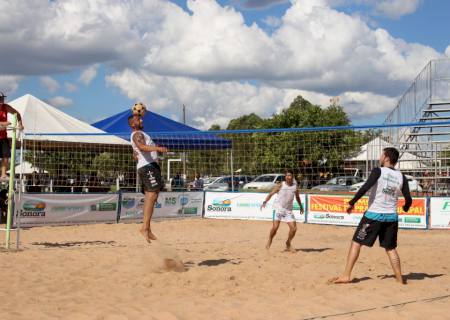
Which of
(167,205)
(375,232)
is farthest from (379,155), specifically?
(375,232)

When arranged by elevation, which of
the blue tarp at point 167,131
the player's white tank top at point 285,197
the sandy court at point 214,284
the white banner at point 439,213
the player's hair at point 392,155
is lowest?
the sandy court at point 214,284

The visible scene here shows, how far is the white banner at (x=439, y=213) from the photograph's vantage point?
14.1 metres

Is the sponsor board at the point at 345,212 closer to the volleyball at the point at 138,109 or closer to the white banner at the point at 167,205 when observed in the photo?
the white banner at the point at 167,205

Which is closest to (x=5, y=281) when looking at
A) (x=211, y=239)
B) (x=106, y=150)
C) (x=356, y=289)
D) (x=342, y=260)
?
(x=356, y=289)

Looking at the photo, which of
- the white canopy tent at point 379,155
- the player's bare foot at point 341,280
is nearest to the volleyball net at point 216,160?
the white canopy tent at point 379,155

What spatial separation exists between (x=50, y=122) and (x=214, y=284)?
41.0 ft

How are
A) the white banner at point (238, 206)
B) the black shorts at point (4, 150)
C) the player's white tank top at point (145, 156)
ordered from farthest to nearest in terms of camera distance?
the white banner at point (238, 206), the black shorts at point (4, 150), the player's white tank top at point (145, 156)

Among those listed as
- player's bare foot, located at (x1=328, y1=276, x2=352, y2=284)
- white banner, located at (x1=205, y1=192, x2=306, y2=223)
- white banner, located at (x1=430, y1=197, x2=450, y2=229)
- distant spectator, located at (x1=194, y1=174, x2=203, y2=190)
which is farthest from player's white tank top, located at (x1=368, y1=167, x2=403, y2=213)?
distant spectator, located at (x1=194, y1=174, x2=203, y2=190)

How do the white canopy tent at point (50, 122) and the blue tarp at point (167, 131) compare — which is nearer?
the white canopy tent at point (50, 122)

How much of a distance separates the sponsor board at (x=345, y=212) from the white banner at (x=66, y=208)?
548 cm

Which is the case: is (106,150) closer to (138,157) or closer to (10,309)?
(138,157)

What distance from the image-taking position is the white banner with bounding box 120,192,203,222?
51.4ft

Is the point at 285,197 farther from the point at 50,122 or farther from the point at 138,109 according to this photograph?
the point at 50,122

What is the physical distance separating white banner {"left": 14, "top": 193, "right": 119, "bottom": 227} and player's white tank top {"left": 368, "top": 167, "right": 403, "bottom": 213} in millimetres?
9543
